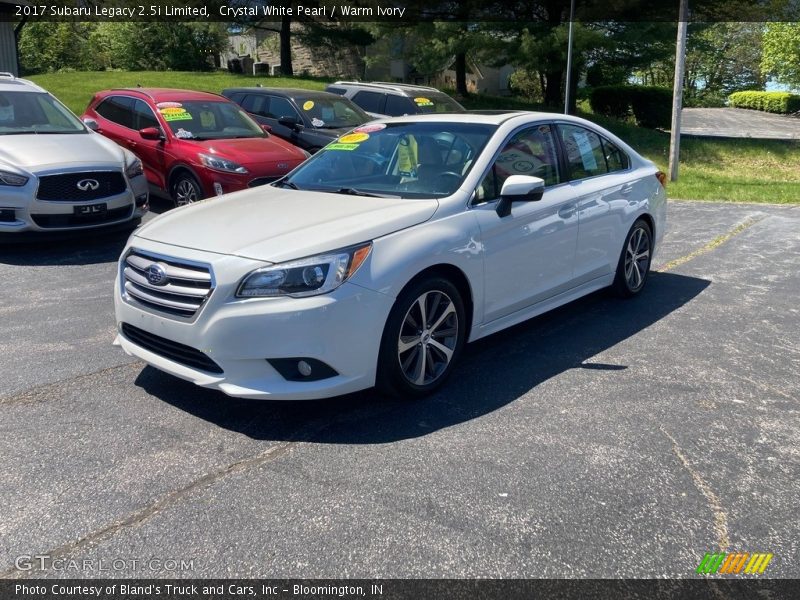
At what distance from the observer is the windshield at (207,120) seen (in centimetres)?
993

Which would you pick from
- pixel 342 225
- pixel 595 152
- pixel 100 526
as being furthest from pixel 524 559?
pixel 595 152

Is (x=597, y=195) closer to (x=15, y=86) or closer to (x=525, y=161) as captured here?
(x=525, y=161)

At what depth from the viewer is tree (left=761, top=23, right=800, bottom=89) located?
1533 inches

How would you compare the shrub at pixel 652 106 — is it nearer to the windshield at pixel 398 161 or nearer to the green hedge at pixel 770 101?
the windshield at pixel 398 161

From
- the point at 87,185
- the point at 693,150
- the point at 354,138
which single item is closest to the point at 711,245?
the point at 354,138

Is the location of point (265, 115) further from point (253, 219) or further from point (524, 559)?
point (524, 559)

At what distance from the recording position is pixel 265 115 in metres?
12.9

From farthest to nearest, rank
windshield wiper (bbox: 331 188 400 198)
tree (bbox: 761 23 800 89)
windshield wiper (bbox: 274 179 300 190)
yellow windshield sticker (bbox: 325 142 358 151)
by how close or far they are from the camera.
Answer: tree (bbox: 761 23 800 89)
yellow windshield sticker (bbox: 325 142 358 151)
windshield wiper (bbox: 274 179 300 190)
windshield wiper (bbox: 331 188 400 198)

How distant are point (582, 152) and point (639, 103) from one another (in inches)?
858

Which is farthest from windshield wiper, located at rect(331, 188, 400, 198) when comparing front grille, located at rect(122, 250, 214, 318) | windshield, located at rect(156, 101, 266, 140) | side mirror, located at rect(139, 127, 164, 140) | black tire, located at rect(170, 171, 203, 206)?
side mirror, located at rect(139, 127, 164, 140)

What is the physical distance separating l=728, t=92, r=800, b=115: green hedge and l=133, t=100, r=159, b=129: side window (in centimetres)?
4924

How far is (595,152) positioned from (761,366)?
209cm

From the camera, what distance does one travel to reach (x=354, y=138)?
566cm

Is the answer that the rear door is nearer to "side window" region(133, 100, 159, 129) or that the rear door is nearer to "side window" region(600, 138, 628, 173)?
"side window" region(600, 138, 628, 173)
